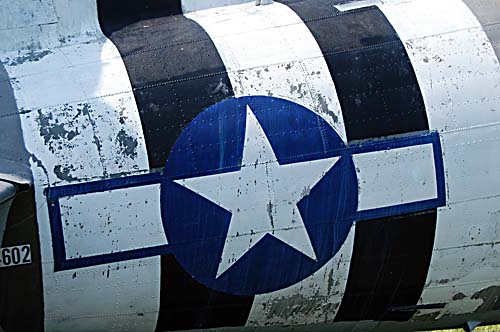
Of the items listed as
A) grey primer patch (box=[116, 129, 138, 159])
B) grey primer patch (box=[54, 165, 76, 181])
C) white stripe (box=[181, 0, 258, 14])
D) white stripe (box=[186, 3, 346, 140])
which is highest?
white stripe (box=[181, 0, 258, 14])

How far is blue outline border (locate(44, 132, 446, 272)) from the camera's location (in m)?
7.52

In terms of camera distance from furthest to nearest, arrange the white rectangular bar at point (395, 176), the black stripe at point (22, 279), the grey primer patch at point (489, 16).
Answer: the grey primer patch at point (489, 16), the white rectangular bar at point (395, 176), the black stripe at point (22, 279)

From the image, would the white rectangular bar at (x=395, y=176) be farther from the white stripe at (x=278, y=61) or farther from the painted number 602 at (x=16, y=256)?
the painted number 602 at (x=16, y=256)

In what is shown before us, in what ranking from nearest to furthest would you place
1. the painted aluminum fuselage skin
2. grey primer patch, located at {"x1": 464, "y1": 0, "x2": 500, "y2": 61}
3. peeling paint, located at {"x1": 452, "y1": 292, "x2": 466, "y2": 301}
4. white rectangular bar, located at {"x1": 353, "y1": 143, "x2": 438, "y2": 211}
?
the painted aluminum fuselage skin, white rectangular bar, located at {"x1": 353, "y1": 143, "x2": 438, "y2": 211}, grey primer patch, located at {"x1": 464, "y1": 0, "x2": 500, "y2": 61}, peeling paint, located at {"x1": 452, "y1": 292, "x2": 466, "y2": 301}

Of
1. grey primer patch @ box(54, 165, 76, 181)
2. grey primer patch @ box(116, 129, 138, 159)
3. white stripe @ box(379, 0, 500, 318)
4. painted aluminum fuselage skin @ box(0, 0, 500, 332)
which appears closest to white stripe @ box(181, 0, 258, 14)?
painted aluminum fuselage skin @ box(0, 0, 500, 332)

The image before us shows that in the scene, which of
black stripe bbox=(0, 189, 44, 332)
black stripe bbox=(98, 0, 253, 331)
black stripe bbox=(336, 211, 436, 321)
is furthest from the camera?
black stripe bbox=(336, 211, 436, 321)

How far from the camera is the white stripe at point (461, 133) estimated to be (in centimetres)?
798

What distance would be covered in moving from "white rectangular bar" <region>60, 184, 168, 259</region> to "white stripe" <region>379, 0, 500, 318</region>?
82.9 inches

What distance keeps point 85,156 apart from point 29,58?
3.30 feet

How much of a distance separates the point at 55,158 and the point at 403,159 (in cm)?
247

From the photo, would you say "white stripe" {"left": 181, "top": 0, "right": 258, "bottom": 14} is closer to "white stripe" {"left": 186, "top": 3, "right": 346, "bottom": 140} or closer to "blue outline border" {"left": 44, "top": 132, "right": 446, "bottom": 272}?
"white stripe" {"left": 186, "top": 3, "right": 346, "bottom": 140}

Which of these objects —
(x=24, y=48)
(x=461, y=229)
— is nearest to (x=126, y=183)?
(x=24, y=48)

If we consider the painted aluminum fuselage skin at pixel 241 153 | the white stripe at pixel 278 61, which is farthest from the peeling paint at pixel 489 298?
the white stripe at pixel 278 61

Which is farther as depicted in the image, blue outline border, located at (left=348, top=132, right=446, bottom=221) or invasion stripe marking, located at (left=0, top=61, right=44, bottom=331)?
blue outline border, located at (left=348, top=132, right=446, bottom=221)
